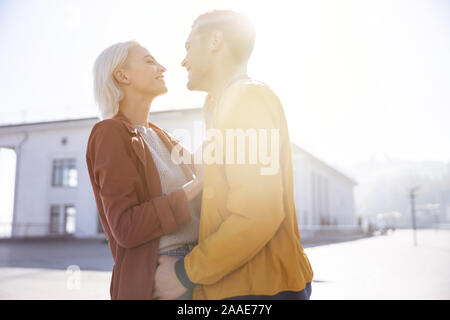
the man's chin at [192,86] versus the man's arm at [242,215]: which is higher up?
the man's chin at [192,86]

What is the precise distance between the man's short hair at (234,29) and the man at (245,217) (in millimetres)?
206

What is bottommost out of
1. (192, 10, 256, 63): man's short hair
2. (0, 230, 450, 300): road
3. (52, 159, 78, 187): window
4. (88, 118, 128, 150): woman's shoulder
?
(0, 230, 450, 300): road

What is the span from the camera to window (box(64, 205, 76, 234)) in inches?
1071

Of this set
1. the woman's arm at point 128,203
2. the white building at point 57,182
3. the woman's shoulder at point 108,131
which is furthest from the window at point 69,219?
the woman's arm at point 128,203

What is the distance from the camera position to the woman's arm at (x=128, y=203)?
1.33 metres

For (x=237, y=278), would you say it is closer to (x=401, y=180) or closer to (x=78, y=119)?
(x=78, y=119)

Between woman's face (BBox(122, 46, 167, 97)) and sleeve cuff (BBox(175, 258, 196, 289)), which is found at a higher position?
woman's face (BBox(122, 46, 167, 97))

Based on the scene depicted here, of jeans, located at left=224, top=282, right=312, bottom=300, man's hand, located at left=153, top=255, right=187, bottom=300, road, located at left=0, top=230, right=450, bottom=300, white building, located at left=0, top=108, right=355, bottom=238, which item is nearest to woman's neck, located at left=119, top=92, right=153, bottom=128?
man's hand, located at left=153, top=255, right=187, bottom=300

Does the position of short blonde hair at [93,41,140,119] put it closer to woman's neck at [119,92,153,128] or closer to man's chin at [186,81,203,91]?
woman's neck at [119,92,153,128]

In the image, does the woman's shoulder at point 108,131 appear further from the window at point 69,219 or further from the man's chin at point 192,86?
the window at point 69,219

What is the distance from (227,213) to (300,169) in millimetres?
26749

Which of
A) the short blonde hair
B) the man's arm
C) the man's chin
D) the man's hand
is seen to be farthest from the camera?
the short blonde hair

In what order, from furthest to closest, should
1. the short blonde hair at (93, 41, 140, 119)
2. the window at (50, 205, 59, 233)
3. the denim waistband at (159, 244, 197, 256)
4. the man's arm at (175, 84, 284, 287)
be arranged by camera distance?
the window at (50, 205, 59, 233) < the short blonde hair at (93, 41, 140, 119) < the denim waistband at (159, 244, 197, 256) < the man's arm at (175, 84, 284, 287)

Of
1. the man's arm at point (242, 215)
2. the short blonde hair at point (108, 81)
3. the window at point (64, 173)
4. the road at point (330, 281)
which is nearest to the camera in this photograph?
the man's arm at point (242, 215)
